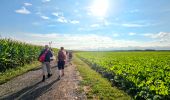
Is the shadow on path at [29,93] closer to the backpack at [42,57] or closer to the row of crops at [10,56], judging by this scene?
the backpack at [42,57]

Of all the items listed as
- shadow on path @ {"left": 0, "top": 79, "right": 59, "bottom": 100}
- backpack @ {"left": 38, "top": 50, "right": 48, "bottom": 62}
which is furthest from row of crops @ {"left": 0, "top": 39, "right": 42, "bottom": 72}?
shadow on path @ {"left": 0, "top": 79, "right": 59, "bottom": 100}

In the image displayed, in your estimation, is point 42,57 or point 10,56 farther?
point 10,56

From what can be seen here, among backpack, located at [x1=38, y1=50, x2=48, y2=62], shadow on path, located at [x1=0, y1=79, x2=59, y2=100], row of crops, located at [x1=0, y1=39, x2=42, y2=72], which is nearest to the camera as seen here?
shadow on path, located at [x1=0, y1=79, x2=59, y2=100]

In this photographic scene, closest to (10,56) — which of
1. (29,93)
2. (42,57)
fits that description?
(42,57)

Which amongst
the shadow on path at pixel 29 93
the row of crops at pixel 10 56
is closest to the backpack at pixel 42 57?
the shadow on path at pixel 29 93

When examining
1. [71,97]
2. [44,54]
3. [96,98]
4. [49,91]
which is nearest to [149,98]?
[96,98]

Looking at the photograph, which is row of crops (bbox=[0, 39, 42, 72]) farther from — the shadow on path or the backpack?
the shadow on path

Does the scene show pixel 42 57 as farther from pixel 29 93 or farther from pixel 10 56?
pixel 10 56

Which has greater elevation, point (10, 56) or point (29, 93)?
point (10, 56)

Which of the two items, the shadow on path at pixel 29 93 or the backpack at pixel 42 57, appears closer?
the shadow on path at pixel 29 93

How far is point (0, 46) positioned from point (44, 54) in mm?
7829

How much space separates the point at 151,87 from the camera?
12.1 meters

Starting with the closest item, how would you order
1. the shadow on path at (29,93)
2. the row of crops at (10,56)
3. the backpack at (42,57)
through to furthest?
1. the shadow on path at (29,93)
2. the backpack at (42,57)
3. the row of crops at (10,56)

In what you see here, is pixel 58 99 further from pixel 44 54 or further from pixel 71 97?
pixel 44 54
